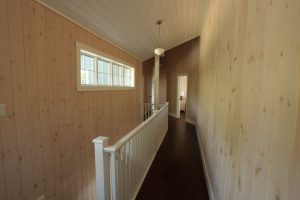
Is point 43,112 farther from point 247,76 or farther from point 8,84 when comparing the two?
point 247,76

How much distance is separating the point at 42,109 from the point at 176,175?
7.43ft

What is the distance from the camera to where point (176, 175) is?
261 cm

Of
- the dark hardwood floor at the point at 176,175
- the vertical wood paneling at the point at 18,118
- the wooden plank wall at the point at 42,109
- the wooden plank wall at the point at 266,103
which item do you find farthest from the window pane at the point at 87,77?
the wooden plank wall at the point at 266,103

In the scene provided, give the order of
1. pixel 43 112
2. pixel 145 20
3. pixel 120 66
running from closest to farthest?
pixel 43 112, pixel 145 20, pixel 120 66

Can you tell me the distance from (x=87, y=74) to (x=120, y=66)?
1719mm

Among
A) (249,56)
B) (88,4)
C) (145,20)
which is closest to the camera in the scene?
(249,56)

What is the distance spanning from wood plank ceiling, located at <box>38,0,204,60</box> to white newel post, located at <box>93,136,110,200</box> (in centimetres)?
198

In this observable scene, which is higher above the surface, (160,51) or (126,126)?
(160,51)

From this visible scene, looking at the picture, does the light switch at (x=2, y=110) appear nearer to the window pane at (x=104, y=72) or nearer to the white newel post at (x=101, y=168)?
the white newel post at (x=101, y=168)

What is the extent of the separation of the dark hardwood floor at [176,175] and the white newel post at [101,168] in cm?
88

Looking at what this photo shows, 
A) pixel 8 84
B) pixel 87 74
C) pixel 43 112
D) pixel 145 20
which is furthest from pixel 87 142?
pixel 145 20

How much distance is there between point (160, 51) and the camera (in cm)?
367

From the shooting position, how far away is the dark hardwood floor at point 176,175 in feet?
7.11

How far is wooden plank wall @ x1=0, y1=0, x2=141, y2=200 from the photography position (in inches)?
64.4
